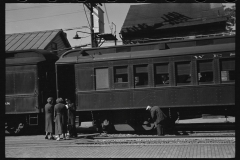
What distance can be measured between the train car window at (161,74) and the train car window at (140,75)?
1.42 feet

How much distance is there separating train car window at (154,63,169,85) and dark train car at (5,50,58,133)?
17.8 feet

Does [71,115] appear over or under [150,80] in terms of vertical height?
under

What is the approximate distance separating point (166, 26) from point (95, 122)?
1521cm

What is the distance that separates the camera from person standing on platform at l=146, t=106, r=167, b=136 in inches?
448

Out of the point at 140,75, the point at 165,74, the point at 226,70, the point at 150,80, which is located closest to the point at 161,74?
the point at 165,74

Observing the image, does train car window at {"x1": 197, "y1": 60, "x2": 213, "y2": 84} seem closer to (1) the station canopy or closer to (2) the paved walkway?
(2) the paved walkway

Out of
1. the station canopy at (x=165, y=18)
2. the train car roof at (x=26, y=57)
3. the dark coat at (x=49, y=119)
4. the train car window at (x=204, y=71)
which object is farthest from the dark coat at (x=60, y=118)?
the station canopy at (x=165, y=18)

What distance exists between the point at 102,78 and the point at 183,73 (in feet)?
11.8

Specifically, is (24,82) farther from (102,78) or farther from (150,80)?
(150,80)

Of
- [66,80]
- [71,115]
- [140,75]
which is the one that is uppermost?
[140,75]

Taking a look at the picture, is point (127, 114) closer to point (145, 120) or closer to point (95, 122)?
point (145, 120)

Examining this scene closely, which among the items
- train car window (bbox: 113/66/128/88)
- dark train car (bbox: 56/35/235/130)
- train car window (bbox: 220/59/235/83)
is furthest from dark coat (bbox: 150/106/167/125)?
train car window (bbox: 220/59/235/83)

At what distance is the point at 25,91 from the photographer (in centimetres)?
1332

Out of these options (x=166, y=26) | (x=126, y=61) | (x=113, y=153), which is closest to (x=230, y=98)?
(x=126, y=61)
